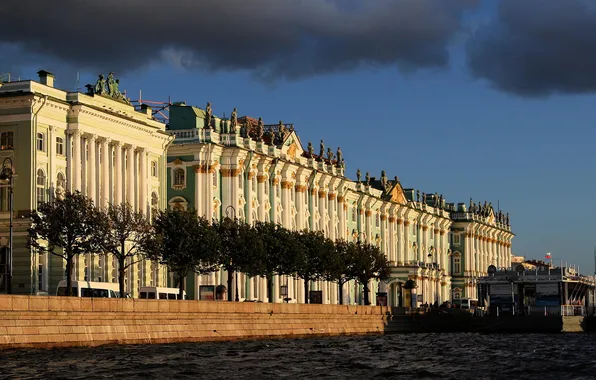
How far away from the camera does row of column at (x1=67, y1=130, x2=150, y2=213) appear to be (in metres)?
82.5

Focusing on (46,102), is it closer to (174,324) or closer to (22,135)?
(22,135)

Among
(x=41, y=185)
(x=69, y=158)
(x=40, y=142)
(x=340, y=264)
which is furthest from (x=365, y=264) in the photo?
(x=40, y=142)

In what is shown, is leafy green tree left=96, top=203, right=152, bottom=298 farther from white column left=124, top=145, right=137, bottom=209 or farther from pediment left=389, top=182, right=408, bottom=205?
pediment left=389, top=182, right=408, bottom=205

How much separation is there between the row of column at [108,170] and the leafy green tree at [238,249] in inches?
236

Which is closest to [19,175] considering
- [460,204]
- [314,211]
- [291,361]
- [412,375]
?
[291,361]

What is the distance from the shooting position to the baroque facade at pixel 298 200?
103 m

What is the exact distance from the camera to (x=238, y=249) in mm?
89125

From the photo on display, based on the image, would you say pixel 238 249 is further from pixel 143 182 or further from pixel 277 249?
pixel 277 249

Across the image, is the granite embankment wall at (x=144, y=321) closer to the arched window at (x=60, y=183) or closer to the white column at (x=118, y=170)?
the white column at (x=118, y=170)

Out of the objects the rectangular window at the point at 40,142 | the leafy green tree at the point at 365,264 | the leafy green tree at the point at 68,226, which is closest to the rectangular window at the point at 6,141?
the rectangular window at the point at 40,142

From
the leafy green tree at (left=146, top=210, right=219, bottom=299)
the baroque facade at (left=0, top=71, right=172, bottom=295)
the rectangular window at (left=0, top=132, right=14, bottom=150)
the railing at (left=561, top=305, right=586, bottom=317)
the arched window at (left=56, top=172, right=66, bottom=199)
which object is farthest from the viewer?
the railing at (left=561, top=305, right=586, bottom=317)

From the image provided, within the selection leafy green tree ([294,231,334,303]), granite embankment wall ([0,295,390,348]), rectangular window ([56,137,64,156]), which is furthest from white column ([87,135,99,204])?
leafy green tree ([294,231,334,303])

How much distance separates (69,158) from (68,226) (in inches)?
407

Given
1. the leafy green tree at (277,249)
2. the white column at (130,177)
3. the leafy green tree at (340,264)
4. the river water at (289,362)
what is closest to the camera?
the river water at (289,362)
